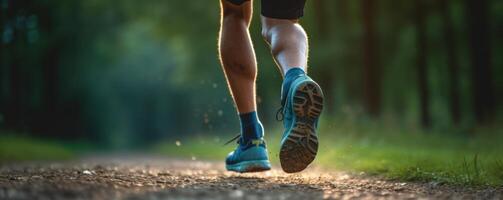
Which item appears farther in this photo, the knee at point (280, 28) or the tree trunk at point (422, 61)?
the tree trunk at point (422, 61)

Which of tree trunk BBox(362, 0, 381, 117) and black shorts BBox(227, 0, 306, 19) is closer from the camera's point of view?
black shorts BBox(227, 0, 306, 19)

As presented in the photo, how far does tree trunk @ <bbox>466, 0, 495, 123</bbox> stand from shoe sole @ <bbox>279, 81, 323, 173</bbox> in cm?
1179

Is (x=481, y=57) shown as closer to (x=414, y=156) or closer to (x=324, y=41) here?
(x=324, y=41)

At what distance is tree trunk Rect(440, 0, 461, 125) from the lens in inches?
607

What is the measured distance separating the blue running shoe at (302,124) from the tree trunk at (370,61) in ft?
41.4

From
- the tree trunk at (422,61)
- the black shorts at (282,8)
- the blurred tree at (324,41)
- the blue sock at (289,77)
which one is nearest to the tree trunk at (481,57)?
the tree trunk at (422,61)

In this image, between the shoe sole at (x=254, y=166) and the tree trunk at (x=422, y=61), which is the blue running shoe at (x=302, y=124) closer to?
the shoe sole at (x=254, y=166)

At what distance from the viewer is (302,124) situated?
10.9ft

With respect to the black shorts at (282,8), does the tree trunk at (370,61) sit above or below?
above

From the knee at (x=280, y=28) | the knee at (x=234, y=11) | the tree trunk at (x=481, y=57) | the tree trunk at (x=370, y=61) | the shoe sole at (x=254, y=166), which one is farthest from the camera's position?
the tree trunk at (x=370, y=61)

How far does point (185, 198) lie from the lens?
254 centimetres

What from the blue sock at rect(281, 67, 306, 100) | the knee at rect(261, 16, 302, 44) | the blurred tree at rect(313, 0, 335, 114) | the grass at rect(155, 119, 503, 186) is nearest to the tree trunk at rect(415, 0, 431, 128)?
the grass at rect(155, 119, 503, 186)

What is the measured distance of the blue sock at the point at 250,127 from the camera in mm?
3891

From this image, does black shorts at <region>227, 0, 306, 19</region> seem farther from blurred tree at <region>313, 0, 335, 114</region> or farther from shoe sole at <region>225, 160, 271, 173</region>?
blurred tree at <region>313, 0, 335, 114</region>
